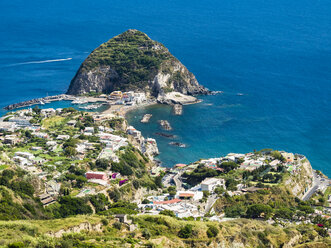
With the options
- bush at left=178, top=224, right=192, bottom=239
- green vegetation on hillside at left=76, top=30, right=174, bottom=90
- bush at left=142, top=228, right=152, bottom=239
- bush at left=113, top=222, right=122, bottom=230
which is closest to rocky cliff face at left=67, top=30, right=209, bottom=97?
green vegetation on hillside at left=76, top=30, right=174, bottom=90

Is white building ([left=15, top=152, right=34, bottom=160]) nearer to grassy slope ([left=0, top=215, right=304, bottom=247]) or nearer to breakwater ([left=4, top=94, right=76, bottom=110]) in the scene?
grassy slope ([left=0, top=215, right=304, bottom=247])

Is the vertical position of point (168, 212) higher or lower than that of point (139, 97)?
higher

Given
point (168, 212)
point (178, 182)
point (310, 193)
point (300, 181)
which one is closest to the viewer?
point (168, 212)

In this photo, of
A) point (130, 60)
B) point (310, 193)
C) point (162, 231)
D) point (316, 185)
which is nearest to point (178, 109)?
point (130, 60)

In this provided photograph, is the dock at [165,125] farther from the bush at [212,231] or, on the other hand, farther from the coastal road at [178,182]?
the bush at [212,231]

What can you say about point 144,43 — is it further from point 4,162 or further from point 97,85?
point 4,162

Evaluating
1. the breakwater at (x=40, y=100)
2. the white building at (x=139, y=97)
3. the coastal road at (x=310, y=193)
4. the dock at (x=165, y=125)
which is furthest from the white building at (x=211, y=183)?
the breakwater at (x=40, y=100)

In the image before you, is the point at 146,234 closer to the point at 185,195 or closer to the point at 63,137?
the point at 185,195
